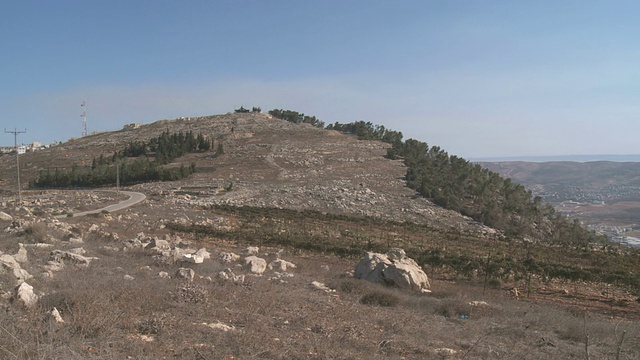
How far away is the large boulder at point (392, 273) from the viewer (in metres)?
13.2

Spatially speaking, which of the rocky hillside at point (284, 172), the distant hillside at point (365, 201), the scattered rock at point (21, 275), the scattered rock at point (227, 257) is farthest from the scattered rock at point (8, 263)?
the rocky hillside at point (284, 172)

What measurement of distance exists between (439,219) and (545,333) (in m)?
32.0

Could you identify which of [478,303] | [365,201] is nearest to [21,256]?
[478,303]

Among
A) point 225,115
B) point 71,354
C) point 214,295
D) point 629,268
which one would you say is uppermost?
point 225,115

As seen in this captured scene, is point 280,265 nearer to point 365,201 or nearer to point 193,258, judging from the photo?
point 193,258

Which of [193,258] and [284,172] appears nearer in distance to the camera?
[193,258]

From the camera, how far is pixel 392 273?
44.2 feet

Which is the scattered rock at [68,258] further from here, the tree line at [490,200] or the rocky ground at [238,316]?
the tree line at [490,200]

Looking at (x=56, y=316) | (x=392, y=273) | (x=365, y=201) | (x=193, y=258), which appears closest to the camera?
(x=56, y=316)

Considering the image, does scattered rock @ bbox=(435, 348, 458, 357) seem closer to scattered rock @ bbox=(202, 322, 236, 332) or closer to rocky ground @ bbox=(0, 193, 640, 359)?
rocky ground @ bbox=(0, 193, 640, 359)

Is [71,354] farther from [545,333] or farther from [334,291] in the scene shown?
[545,333]

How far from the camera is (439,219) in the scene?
40.4 m

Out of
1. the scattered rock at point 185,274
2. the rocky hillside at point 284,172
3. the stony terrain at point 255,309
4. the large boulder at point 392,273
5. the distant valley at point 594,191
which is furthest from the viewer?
the distant valley at point 594,191

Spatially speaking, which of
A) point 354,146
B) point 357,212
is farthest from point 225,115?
point 357,212
